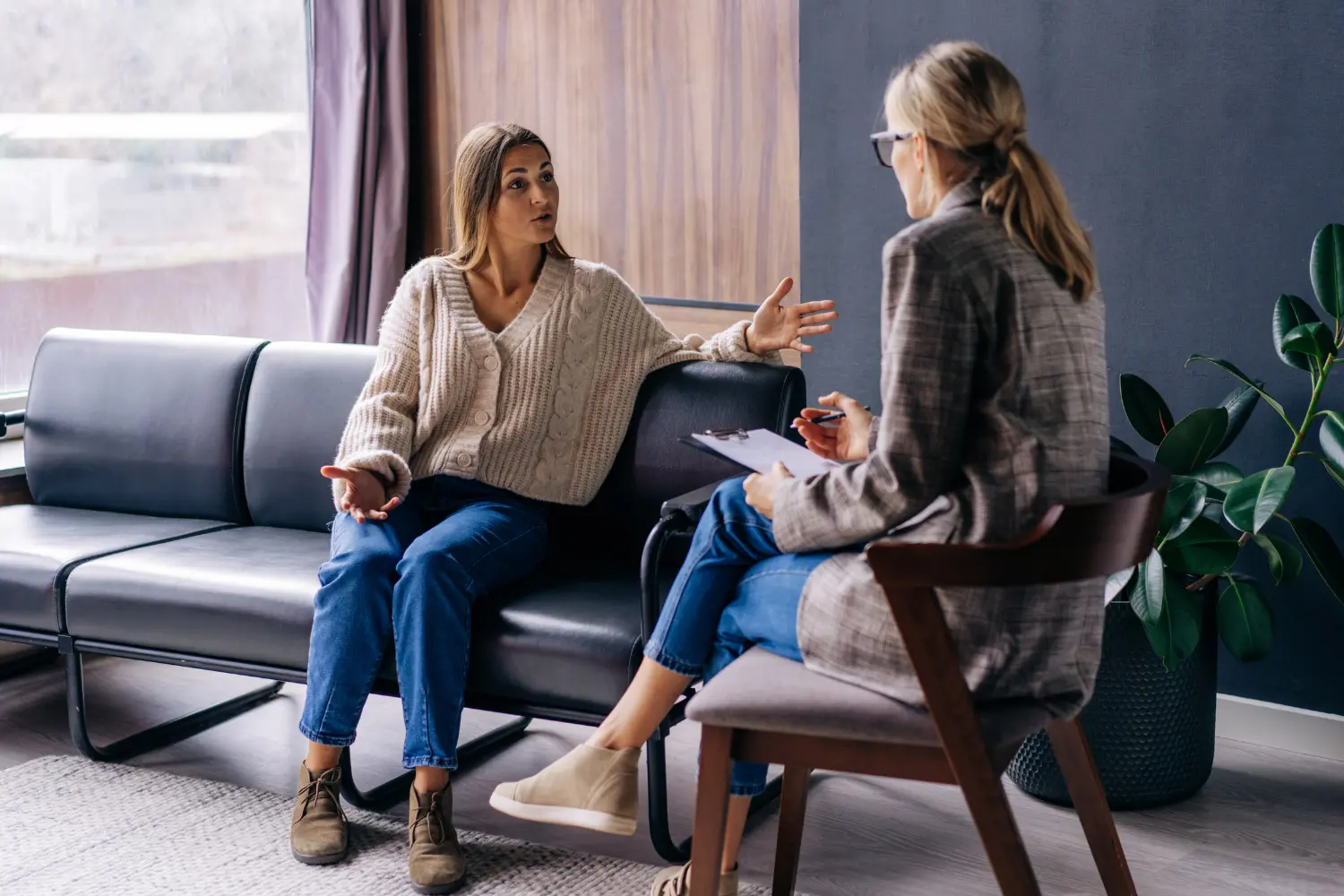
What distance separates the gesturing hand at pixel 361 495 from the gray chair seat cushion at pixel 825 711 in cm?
90

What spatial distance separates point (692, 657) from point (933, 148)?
0.76 meters

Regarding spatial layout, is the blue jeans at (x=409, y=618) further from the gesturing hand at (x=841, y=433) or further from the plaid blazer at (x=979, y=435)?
the plaid blazer at (x=979, y=435)

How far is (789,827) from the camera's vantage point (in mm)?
2002

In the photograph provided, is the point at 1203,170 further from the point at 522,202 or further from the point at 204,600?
the point at 204,600

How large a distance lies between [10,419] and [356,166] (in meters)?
1.09

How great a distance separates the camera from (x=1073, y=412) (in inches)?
60.7

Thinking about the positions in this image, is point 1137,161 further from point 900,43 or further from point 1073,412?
point 1073,412

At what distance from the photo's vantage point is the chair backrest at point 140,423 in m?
2.99

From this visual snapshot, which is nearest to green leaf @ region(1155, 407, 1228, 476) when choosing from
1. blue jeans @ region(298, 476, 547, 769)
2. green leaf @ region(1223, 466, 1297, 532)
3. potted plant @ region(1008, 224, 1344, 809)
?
potted plant @ region(1008, 224, 1344, 809)

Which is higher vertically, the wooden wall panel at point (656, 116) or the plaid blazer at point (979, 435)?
the wooden wall panel at point (656, 116)

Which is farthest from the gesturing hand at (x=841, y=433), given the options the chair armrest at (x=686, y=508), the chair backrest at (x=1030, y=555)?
the chair backrest at (x=1030, y=555)

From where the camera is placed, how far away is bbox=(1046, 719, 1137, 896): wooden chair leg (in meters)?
1.79

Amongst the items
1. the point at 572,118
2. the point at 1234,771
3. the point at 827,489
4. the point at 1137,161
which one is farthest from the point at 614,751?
the point at 572,118

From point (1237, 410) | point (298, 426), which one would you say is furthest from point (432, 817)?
point (1237, 410)
